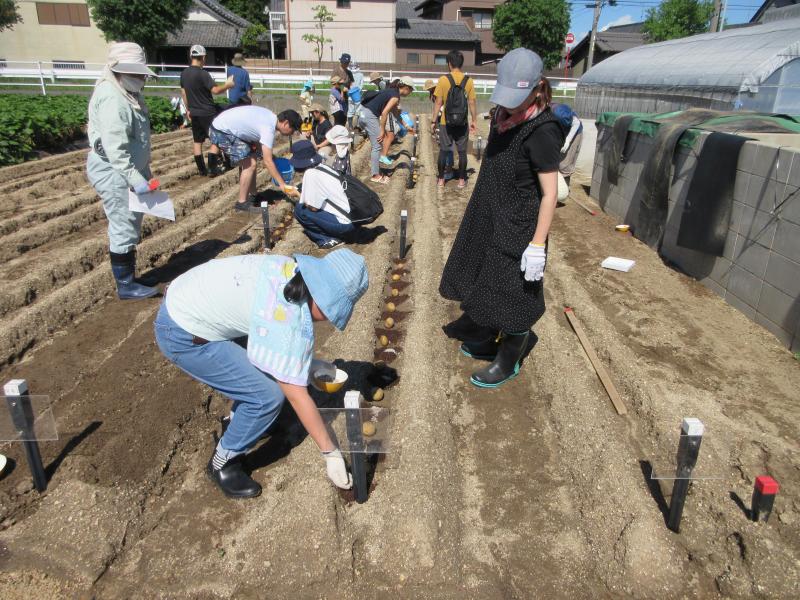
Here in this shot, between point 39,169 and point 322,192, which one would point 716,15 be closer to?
point 322,192

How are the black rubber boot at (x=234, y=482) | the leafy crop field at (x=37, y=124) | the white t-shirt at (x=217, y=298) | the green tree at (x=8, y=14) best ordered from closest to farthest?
the white t-shirt at (x=217, y=298) < the black rubber boot at (x=234, y=482) < the leafy crop field at (x=37, y=124) < the green tree at (x=8, y=14)

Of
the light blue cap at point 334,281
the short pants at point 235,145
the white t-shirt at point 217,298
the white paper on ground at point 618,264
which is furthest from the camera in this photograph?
the short pants at point 235,145

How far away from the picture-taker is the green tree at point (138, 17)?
26422 mm

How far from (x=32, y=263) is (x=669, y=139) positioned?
5.88m

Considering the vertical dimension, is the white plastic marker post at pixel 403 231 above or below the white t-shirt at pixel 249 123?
below

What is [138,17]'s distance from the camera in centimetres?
2688

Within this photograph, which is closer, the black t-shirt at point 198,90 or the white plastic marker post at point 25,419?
the white plastic marker post at point 25,419

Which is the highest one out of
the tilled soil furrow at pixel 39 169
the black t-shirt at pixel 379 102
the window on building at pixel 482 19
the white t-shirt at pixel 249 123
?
the window on building at pixel 482 19

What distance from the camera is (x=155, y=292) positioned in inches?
187

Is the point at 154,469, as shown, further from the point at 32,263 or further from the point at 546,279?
the point at 546,279

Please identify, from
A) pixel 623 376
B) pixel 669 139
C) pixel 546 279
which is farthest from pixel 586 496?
pixel 669 139

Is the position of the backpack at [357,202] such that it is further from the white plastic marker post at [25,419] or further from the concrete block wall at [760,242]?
the white plastic marker post at [25,419]

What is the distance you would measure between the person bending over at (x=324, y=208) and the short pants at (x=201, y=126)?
2.83 meters

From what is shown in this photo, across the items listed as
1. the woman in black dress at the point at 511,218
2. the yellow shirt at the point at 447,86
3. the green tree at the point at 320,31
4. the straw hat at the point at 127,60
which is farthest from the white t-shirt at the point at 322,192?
the green tree at the point at 320,31
